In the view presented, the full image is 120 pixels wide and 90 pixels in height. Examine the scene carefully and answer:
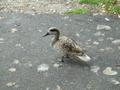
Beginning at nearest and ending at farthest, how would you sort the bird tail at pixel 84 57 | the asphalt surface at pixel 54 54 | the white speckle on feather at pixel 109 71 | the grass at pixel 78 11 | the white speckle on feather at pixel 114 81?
the white speckle on feather at pixel 114 81 < the asphalt surface at pixel 54 54 < the white speckle on feather at pixel 109 71 < the bird tail at pixel 84 57 < the grass at pixel 78 11

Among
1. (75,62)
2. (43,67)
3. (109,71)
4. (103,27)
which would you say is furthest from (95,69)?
(103,27)

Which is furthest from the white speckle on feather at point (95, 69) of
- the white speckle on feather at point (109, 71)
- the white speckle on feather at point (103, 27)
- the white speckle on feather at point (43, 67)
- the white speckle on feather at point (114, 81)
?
the white speckle on feather at point (103, 27)

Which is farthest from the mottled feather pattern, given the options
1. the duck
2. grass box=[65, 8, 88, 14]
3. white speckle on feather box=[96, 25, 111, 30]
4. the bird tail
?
grass box=[65, 8, 88, 14]

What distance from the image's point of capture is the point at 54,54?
7.50 meters

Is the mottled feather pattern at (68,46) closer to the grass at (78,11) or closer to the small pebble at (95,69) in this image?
the small pebble at (95,69)

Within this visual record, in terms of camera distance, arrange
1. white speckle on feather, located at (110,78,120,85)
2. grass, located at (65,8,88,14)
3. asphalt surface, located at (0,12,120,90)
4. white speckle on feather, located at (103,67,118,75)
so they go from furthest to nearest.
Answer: grass, located at (65,8,88,14), white speckle on feather, located at (103,67,118,75), asphalt surface, located at (0,12,120,90), white speckle on feather, located at (110,78,120,85)

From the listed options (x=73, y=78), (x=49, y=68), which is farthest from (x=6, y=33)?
(x=73, y=78)

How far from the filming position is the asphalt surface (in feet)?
21.9

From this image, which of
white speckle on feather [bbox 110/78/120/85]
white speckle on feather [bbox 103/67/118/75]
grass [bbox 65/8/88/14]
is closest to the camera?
white speckle on feather [bbox 110/78/120/85]

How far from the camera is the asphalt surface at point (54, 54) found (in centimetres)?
668

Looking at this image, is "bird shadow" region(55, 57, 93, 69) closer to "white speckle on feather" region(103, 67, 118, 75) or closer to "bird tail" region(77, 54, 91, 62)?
"bird tail" region(77, 54, 91, 62)

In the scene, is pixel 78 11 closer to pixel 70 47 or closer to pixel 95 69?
pixel 70 47

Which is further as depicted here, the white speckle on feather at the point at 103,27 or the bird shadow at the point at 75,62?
the white speckle on feather at the point at 103,27

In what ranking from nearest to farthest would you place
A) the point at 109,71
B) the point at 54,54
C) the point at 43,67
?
1. the point at 109,71
2. the point at 43,67
3. the point at 54,54
